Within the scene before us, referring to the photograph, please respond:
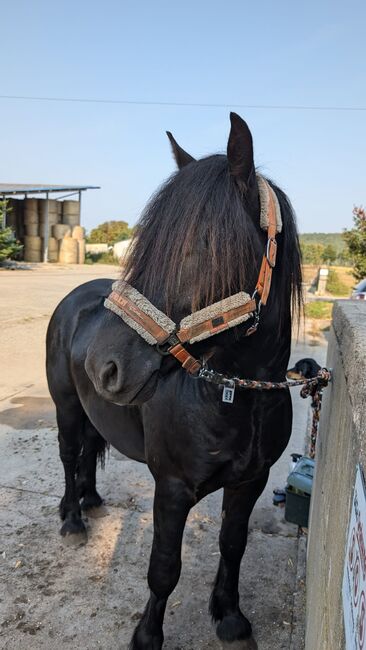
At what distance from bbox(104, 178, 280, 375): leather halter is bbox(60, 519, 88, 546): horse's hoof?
1.76 m

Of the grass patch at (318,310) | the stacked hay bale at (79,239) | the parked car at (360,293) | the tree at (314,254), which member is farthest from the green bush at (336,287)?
the tree at (314,254)

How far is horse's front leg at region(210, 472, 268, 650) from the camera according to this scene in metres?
2.03

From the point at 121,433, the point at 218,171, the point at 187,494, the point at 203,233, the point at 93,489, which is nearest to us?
the point at 203,233

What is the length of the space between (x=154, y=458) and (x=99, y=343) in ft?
2.15

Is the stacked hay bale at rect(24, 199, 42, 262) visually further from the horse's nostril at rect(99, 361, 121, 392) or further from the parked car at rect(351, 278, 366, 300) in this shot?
the horse's nostril at rect(99, 361, 121, 392)

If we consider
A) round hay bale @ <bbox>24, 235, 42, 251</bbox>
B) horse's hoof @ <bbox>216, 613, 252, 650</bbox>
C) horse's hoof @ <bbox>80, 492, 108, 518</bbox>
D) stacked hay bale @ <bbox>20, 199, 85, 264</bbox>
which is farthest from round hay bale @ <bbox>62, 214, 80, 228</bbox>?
horse's hoof @ <bbox>216, 613, 252, 650</bbox>

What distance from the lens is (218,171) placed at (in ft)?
4.65

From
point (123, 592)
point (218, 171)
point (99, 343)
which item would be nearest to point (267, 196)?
point (218, 171)

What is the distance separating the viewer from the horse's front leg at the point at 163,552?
1.78m

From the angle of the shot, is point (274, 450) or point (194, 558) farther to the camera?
point (194, 558)

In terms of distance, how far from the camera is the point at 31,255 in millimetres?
29156

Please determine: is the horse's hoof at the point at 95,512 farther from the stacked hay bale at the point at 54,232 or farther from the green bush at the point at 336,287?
the stacked hay bale at the point at 54,232

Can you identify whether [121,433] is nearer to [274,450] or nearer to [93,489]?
[274,450]

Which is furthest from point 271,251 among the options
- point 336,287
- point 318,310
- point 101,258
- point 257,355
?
point 101,258
